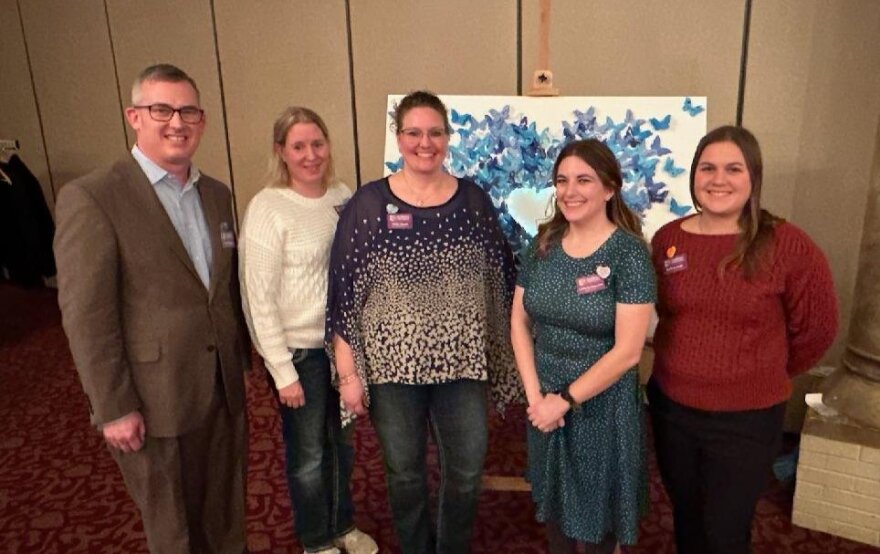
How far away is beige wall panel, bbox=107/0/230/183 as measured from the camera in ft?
12.9

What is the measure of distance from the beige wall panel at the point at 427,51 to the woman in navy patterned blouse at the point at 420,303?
66.1 inches

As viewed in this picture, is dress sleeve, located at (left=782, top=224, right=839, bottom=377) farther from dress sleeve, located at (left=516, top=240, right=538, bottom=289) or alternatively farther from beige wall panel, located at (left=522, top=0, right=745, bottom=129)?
beige wall panel, located at (left=522, top=0, right=745, bottom=129)

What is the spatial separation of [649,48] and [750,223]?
1.63 meters

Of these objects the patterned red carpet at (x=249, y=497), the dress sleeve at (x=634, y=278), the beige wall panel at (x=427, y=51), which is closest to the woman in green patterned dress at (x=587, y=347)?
the dress sleeve at (x=634, y=278)

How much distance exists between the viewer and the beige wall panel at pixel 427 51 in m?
3.09

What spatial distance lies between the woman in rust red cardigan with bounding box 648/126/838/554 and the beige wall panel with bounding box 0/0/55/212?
5.22 meters

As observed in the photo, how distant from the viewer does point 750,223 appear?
1390 millimetres

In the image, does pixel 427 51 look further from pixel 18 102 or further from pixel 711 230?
pixel 18 102

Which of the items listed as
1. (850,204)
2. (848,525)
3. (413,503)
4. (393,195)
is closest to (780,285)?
(393,195)

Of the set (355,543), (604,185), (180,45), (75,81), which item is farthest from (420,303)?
(75,81)

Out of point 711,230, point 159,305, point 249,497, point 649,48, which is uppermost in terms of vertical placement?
point 649,48

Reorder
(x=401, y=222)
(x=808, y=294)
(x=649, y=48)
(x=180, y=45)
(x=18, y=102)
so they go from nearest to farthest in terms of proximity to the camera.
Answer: (x=808, y=294), (x=401, y=222), (x=649, y=48), (x=180, y=45), (x=18, y=102)

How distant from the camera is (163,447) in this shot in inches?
61.6

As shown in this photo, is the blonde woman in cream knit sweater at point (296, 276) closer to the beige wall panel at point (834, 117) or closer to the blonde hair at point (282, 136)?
the blonde hair at point (282, 136)
